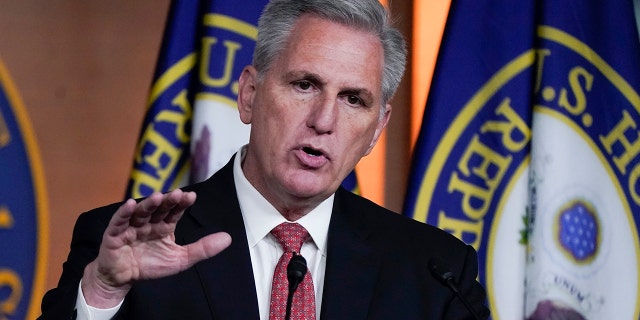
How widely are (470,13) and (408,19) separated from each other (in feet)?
0.96

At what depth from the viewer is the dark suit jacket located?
6.95 feet

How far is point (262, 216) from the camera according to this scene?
2.32 m

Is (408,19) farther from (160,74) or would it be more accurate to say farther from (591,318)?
(591,318)

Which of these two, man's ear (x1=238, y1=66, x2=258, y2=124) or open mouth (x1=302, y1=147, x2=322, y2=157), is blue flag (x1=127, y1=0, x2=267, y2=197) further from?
open mouth (x1=302, y1=147, x2=322, y2=157)

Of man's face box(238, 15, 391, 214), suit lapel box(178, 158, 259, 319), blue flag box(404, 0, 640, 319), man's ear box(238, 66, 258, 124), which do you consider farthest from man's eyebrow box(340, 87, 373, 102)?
blue flag box(404, 0, 640, 319)

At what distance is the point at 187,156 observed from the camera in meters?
3.37

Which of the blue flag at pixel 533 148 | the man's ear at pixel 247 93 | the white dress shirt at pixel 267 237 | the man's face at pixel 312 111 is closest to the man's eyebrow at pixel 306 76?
the man's face at pixel 312 111

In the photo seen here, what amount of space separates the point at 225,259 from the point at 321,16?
63 centimetres

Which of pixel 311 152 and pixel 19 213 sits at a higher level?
pixel 311 152

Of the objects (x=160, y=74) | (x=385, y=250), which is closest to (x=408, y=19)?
(x=160, y=74)

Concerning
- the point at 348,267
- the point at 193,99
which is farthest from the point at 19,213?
the point at 348,267

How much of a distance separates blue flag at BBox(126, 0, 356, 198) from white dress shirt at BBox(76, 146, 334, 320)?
94 cm

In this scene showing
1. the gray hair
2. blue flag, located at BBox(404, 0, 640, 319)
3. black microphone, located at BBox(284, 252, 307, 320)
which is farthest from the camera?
blue flag, located at BBox(404, 0, 640, 319)

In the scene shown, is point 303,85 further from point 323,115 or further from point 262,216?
point 262,216
